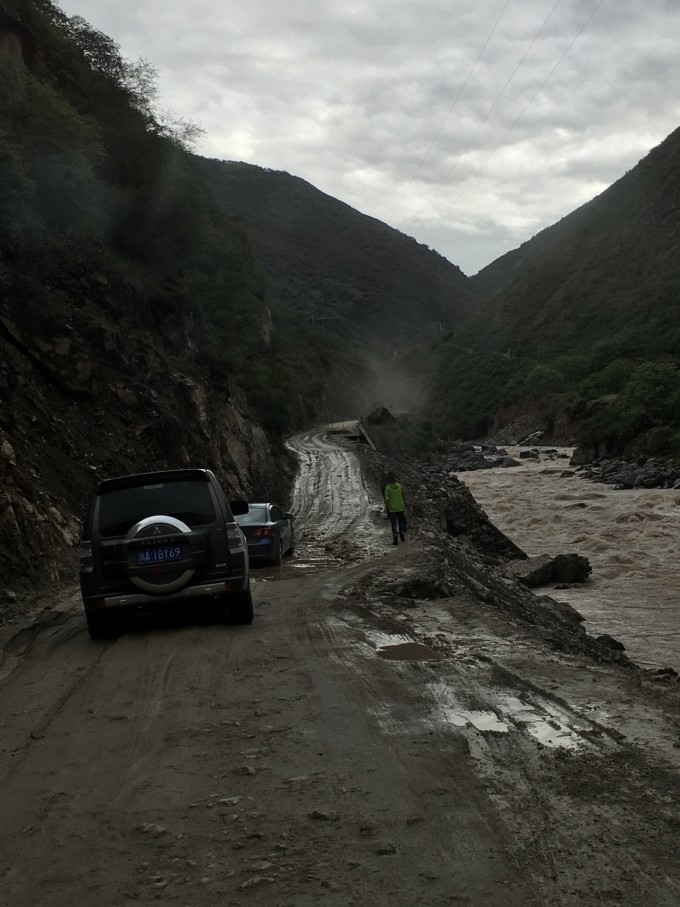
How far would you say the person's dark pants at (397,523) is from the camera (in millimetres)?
21398

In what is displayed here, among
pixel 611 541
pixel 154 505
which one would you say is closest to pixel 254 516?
pixel 154 505

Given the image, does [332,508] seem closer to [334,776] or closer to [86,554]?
[86,554]

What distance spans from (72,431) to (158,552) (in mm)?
12614

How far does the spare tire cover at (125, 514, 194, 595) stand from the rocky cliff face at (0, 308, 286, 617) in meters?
4.58

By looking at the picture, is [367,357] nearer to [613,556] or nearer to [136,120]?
[136,120]

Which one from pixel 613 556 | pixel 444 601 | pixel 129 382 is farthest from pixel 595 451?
pixel 444 601

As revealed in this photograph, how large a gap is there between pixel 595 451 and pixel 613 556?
37204mm

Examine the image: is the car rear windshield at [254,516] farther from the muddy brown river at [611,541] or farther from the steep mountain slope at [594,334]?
the steep mountain slope at [594,334]

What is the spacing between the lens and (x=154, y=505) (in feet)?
33.6

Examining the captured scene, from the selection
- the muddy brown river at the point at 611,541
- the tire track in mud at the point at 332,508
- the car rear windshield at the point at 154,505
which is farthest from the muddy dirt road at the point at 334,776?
the tire track in mud at the point at 332,508

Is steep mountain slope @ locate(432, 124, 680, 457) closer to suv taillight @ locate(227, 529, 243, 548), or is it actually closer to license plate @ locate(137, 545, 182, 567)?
suv taillight @ locate(227, 529, 243, 548)

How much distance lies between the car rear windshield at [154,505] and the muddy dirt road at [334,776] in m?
1.45

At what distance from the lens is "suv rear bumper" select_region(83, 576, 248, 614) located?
9.77 meters

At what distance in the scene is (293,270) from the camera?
646 feet
